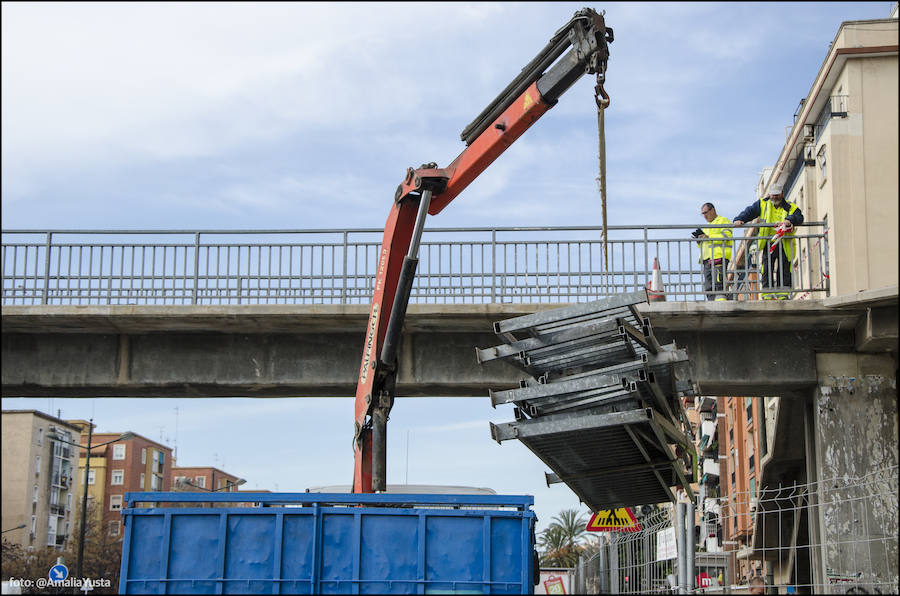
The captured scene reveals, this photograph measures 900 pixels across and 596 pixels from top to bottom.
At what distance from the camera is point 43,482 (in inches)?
3937

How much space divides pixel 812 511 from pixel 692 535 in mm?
7828

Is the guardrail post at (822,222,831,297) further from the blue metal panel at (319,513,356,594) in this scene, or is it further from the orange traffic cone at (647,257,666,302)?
the blue metal panel at (319,513,356,594)

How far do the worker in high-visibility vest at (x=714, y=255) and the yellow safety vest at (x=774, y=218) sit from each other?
59 centimetres

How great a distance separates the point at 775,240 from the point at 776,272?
562 millimetres

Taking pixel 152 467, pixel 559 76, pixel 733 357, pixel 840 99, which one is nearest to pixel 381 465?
pixel 559 76

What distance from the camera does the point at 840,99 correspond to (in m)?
17.4

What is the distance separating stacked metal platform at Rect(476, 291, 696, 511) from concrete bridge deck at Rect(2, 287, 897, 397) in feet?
17.7

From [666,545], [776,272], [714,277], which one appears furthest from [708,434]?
[666,545]

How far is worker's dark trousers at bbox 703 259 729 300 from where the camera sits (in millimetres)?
17047

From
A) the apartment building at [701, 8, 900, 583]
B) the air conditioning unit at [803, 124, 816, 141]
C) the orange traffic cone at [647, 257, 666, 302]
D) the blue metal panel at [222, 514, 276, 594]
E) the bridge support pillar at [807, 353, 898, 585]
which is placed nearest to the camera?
the apartment building at [701, 8, 900, 583]

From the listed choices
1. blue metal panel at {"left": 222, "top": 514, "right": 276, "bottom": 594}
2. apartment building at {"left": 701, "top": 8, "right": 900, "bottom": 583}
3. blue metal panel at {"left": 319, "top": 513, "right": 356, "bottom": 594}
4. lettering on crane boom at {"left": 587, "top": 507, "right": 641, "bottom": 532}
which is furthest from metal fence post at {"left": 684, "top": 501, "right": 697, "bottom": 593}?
lettering on crane boom at {"left": 587, "top": 507, "right": 641, "bottom": 532}

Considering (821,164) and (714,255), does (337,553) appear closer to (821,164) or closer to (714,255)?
(714,255)

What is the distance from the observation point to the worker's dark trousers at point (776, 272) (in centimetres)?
1705

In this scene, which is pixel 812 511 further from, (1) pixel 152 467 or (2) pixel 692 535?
(1) pixel 152 467
